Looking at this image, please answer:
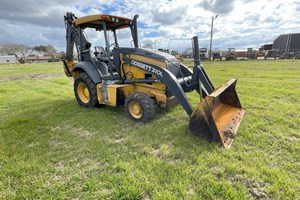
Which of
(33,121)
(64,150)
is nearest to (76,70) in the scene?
(33,121)

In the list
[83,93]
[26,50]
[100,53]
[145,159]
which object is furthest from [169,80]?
[26,50]

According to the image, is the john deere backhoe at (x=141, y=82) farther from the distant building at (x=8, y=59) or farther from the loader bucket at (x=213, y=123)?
the distant building at (x=8, y=59)

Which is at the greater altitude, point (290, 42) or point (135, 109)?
point (290, 42)

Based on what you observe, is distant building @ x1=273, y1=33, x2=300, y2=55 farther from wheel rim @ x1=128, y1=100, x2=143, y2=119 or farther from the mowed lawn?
wheel rim @ x1=128, y1=100, x2=143, y2=119

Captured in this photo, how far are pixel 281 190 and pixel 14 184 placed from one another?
3.39 metres

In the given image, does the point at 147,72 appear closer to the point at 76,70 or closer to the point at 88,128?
the point at 88,128

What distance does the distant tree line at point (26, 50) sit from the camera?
82438mm

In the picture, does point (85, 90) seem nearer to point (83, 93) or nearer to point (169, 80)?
point (83, 93)

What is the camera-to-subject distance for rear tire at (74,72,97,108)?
17.9 feet

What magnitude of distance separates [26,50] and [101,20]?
98501mm

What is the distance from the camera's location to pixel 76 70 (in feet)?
20.0

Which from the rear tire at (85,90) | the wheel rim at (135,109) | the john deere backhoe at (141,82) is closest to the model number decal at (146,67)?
the john deere backhoe at (141,82)

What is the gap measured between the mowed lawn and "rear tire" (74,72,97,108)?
64 cm

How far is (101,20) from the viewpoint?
4.96m
